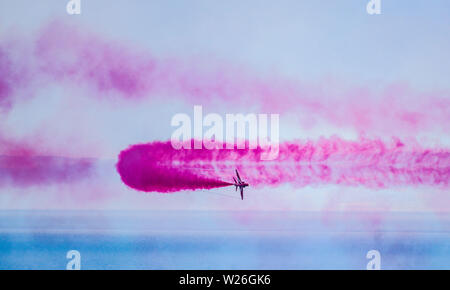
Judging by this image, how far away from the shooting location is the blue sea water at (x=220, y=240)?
16.4 feet

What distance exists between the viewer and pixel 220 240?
5.11 meters

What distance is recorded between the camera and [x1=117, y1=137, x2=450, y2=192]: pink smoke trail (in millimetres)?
5098

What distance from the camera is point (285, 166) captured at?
513 cm

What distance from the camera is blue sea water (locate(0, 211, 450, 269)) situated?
5.00 m

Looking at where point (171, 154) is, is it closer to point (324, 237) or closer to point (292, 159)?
point (292, 159)

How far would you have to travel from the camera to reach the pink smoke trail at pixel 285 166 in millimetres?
5098

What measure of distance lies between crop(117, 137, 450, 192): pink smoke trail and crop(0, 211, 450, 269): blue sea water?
0.79ft

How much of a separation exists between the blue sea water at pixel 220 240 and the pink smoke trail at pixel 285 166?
9.5 inches

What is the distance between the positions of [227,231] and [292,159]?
0.67 m

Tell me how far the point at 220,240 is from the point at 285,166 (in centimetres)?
68
